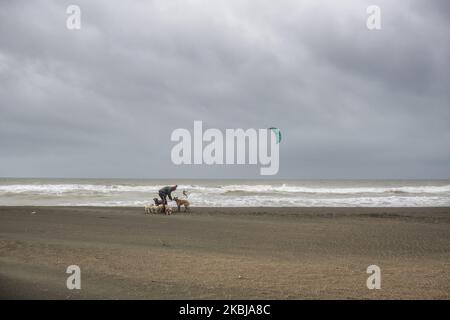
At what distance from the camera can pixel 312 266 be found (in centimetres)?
766

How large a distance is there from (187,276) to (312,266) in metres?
2.58

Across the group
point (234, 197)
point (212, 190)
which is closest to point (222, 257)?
point (234, 197)

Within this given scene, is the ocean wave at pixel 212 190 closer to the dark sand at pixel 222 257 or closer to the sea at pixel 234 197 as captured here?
the sea at pixel 234 197

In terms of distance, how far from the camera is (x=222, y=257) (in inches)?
335

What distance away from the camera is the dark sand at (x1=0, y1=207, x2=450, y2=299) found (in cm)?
577

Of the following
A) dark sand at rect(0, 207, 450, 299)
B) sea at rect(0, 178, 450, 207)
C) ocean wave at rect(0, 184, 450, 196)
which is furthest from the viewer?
ocean wave at rect(0, 184, 450, 196)

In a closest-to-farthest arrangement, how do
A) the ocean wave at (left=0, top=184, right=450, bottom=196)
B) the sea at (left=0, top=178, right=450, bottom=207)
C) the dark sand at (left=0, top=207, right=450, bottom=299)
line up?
the dark sand at (left=0, top=207, right=450, bottom=299) < the sea at (left=0, top=178, right=450, bottom=207) < the ocean wave at (left=0, top=184, right=450, bottom=196)

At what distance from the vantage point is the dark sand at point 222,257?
577 cm

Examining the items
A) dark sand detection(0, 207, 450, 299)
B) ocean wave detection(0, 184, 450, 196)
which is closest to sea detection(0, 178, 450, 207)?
ocean wave detection(0, 184, 450, 196)

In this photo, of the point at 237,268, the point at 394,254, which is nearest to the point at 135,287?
the point at 237,268

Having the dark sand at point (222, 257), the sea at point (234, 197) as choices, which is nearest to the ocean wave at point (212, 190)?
the sea at point (234, 197)

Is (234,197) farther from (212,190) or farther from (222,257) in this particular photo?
(222,257)

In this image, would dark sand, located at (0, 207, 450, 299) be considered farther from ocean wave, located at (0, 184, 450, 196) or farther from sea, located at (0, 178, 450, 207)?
ocean wave, located at (0, 184, 450, 196)
